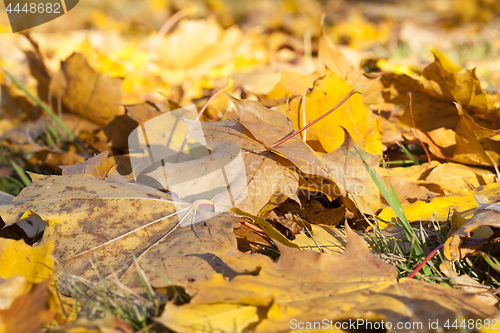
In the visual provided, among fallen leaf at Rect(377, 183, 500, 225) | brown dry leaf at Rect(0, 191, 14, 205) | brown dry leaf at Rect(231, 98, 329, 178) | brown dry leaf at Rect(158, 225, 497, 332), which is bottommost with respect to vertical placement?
fallen leaf at Rect(377, 183, 500, 225)

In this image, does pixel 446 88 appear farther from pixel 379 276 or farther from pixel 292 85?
pixel 379 276

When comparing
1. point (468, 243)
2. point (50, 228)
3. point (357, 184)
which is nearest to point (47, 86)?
point (50, 228)

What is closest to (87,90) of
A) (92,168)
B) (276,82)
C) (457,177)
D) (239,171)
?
(92,168)

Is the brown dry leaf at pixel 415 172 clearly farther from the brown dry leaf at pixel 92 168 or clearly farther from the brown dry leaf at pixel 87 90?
the brown dry leaf at pixel 87 90

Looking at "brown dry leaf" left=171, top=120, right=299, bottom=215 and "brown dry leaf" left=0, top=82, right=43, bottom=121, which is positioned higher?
"brown dry leaf" left=171, top=120, right=299, bottom=215

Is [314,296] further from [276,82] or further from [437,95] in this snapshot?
[276,82]

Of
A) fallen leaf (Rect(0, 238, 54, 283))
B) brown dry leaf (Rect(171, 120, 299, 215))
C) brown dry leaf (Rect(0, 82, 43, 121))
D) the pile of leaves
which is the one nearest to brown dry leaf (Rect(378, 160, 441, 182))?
the pile of leaves

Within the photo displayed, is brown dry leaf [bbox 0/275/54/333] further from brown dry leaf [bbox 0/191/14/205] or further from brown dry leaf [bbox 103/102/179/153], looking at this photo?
brown dry leaf [bbox 103/102/179/153]

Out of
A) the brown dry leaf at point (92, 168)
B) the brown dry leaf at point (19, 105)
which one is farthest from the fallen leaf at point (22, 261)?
the brown dry leaf at point (19, 105)
